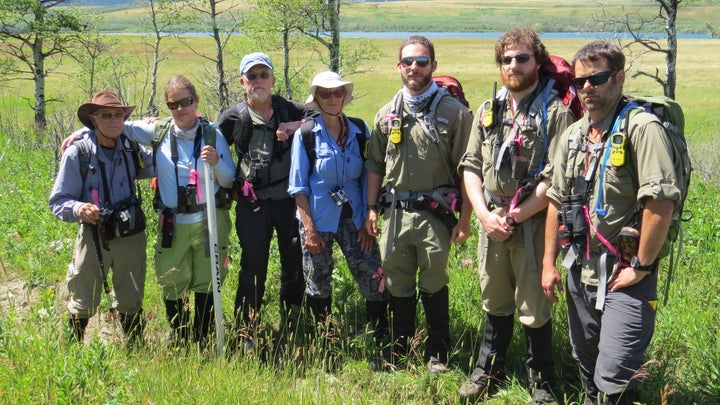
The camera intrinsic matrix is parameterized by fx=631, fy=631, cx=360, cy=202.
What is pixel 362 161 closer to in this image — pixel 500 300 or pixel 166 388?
pixel 500 300

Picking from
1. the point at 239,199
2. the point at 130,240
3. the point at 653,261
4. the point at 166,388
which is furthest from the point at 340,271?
the point at 653,261

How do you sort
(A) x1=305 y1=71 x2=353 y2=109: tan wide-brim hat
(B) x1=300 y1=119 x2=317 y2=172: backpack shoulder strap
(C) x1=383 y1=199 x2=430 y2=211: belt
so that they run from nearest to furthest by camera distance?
(C) x1=383 y1=199 x2=430 y2=211: belt, (A) x1=305 y1=71 x2=353 y2=109: tan wide-brim hat, (B) x1=300 y1=119 x2=317 y2=172: backpack shoulder strap

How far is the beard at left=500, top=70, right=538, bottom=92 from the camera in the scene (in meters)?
4.27

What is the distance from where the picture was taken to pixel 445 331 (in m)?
5.20

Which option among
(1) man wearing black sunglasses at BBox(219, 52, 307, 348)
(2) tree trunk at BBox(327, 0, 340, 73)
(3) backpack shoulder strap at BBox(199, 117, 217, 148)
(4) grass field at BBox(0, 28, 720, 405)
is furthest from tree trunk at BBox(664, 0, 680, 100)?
(3) backpack shoulder strap at BBox(199, 117, 217, 148)

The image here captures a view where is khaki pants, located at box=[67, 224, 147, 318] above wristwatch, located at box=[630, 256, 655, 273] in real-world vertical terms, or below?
below

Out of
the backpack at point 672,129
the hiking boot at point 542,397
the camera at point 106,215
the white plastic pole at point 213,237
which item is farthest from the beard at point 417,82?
the camera at point 106,215

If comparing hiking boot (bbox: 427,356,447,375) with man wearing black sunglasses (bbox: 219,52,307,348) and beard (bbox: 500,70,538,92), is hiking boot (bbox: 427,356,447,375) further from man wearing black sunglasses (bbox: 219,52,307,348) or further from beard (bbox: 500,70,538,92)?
beard (bbox: 500,70,538,92)

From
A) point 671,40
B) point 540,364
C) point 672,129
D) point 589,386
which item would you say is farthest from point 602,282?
point 671,40

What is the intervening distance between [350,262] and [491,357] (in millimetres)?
1435

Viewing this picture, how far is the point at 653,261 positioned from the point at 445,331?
1985 mm

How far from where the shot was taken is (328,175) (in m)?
5.20

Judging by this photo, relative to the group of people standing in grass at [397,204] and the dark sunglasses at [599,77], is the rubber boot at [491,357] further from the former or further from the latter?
the dark sunglasses at [599,77]

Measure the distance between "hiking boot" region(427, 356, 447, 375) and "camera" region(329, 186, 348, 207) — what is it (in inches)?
57.6
